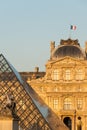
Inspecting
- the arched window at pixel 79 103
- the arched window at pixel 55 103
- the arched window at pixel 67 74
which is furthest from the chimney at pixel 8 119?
the arched window at pixel 67 74

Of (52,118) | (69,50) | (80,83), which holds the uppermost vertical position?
(69,50)

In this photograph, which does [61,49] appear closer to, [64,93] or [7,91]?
[64,93]

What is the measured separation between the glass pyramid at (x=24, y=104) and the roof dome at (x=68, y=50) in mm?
29621

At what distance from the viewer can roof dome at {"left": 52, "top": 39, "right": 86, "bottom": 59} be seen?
2884 inches

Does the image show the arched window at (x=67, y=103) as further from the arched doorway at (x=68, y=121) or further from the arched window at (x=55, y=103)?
the arched doorway at (x=68, y=121)

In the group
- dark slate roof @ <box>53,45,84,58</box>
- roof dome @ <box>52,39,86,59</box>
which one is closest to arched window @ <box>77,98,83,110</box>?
roof dome @ <box>52,39,86,59</box>

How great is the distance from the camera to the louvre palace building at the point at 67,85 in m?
71.3

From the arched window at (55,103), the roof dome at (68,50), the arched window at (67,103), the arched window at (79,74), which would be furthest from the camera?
the roof dome at (68,50)

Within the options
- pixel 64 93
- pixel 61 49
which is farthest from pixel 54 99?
pixel 61 49

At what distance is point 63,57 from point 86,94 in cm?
571

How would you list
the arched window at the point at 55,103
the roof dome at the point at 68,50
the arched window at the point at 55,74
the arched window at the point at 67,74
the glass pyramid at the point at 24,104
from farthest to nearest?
the roof dome at the point at 68,50 → the arched window at the point at 55,74 → the arched window at the point at 67,74 → the arched window at the point at 55,103 → the glass pyramid at the point at 24,104

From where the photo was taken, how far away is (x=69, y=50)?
242 feet

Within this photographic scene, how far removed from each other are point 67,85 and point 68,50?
190 inches

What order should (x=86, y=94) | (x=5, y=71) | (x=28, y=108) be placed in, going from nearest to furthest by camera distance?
(x=28, y=108) < (x=5, y=71) < (x=86, y=94)
